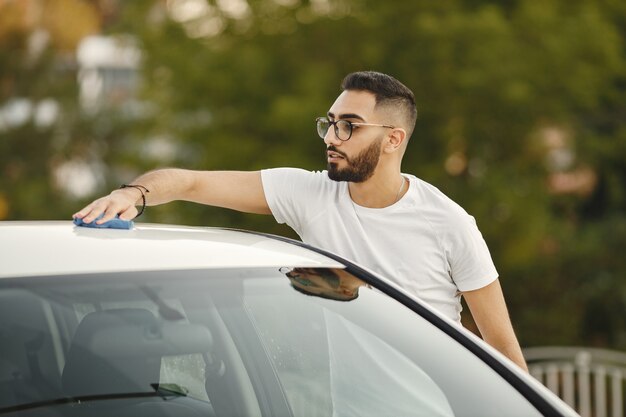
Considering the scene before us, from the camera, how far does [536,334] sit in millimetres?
13242

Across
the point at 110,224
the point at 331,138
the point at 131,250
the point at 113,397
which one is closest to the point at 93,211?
the point at 110,224

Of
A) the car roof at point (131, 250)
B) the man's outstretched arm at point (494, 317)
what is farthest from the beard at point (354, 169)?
the car roof at point (131, 250)

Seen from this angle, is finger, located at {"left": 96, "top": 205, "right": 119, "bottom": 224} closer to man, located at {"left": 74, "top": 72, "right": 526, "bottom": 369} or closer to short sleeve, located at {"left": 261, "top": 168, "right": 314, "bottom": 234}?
man, located at {"left": 74, "top": 72, "right": 526, "bottom": 369}

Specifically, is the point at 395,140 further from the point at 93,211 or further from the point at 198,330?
the point at 198,330

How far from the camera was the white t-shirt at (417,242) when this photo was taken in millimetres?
3256

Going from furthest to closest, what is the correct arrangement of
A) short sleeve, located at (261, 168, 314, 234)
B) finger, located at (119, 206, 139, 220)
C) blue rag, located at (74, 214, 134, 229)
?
short sleeve, located at (261, 168, 314, 234)
finger, located at (119, 206, 139, 220)
blue rag, located at (74, 214, 134, 229)

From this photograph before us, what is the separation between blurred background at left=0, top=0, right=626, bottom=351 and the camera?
12.2 meters

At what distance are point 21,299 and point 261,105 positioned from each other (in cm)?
1041

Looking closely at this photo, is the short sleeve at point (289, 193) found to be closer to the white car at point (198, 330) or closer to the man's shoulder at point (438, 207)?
the man's shoulder at point (438, 207)

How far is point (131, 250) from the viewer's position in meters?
2.45

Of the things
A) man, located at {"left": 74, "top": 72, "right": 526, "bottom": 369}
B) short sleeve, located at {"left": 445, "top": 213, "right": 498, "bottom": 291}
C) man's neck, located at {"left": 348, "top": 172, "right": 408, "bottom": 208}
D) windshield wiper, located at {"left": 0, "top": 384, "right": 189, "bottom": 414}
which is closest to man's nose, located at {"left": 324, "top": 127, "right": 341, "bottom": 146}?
man, located at {"left": 74, "top": 72, "right": 526, "bottom": 369}

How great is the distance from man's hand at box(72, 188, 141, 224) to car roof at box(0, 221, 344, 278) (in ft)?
0.18

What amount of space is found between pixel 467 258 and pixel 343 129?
0.58 m

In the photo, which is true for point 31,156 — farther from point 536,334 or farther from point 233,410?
point 233,410
